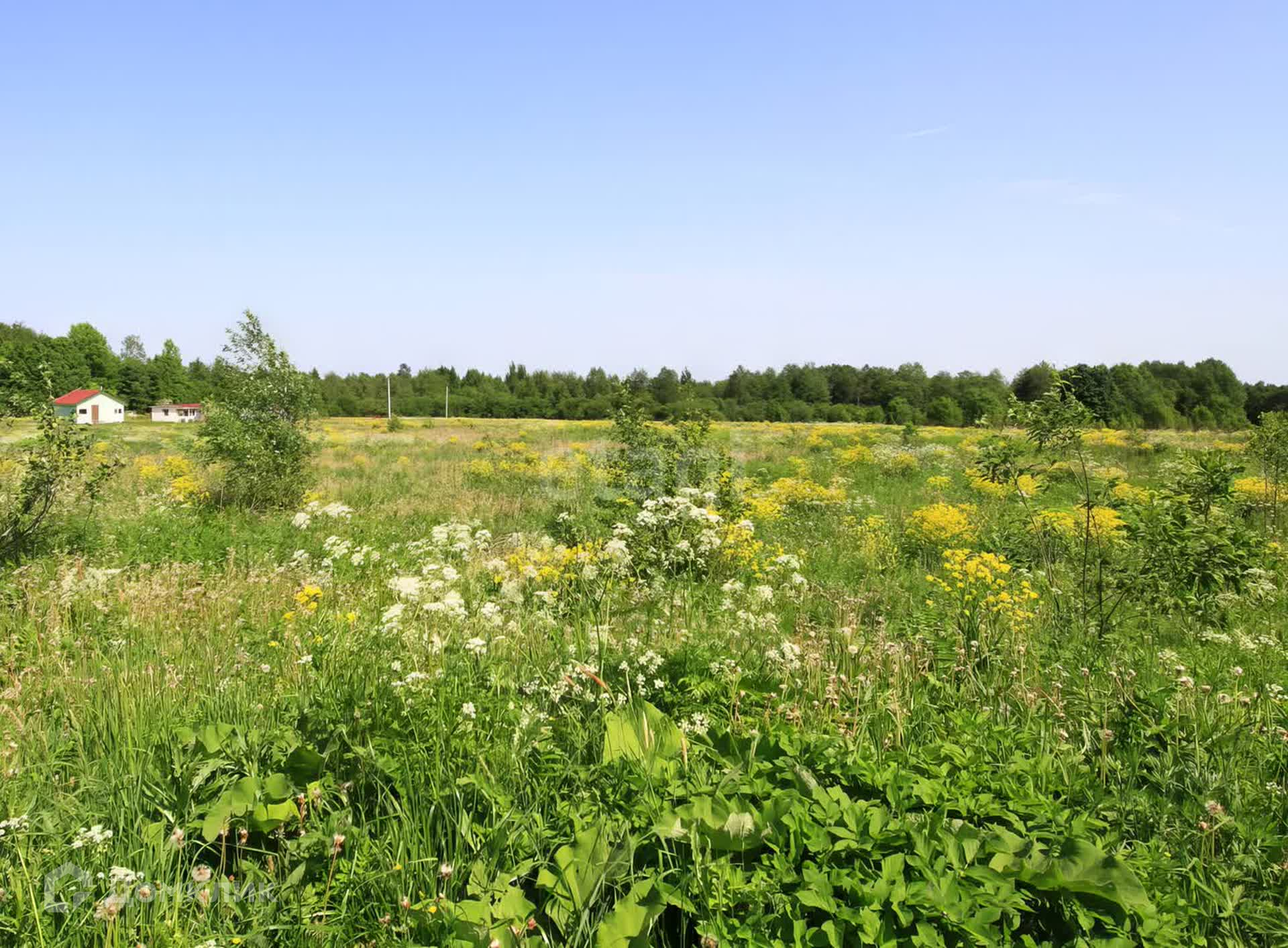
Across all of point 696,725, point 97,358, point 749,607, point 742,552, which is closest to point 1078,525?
point 742,552

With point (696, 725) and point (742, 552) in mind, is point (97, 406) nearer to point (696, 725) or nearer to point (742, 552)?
point (742, 552)

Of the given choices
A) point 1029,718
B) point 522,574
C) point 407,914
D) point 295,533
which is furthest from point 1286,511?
point 295,533

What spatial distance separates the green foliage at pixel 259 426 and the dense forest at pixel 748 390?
40478 mm

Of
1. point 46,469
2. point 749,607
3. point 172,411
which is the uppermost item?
point 172,411

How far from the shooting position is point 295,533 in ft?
32.4

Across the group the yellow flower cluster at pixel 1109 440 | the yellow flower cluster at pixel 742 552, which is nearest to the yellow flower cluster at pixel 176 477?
the yellow flower cluster at pixel 742 552

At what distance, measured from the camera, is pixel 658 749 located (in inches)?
112

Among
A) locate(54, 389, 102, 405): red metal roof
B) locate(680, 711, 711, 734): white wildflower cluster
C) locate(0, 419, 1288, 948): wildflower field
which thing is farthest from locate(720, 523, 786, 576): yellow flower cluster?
locate(54, 389, 102, 405): red metal roof

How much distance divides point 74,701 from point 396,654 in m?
1.78

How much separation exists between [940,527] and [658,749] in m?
7.60

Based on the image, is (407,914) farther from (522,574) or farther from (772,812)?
(522,574)

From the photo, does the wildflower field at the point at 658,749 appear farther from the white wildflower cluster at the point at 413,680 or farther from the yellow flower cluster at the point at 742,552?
the yellow flower cluster at the point at 742,552

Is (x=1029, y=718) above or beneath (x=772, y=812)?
beneath

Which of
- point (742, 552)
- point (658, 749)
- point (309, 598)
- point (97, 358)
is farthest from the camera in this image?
point (97, 358)
